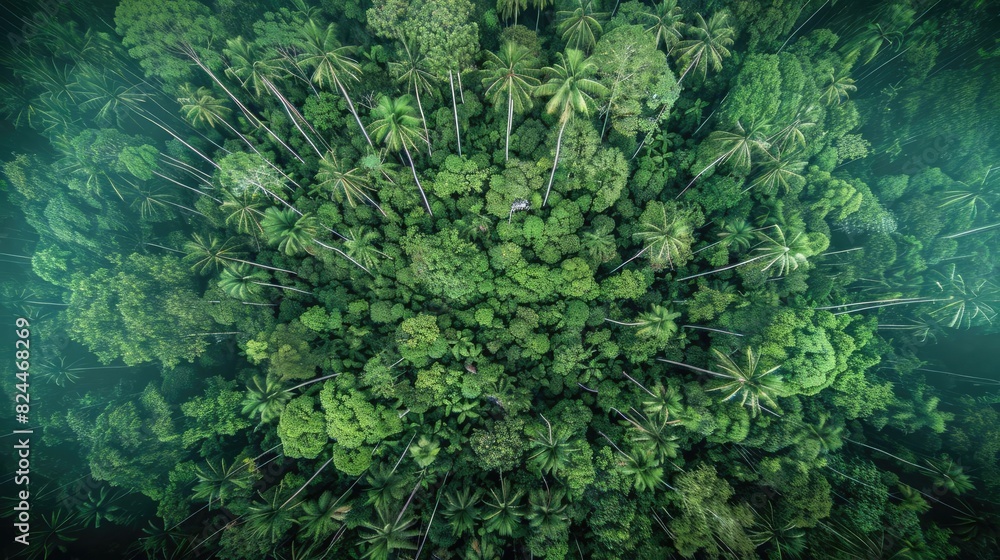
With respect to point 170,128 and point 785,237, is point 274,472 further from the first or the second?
point 785,237

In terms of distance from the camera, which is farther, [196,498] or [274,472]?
[274,472]

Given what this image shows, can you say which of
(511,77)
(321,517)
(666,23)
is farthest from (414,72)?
(321,517)

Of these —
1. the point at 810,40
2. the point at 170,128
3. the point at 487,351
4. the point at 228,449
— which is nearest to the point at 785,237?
the point at 810,40

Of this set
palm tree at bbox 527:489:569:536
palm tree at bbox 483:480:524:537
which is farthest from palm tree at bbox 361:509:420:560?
palm tree at bbox 527:489:569:536

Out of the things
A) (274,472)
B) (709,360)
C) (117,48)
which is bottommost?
(274,472)

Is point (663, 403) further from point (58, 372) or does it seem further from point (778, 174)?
point (58, 372)

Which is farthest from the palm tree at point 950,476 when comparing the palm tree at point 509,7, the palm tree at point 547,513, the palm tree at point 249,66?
the palm tree at point 249,66
